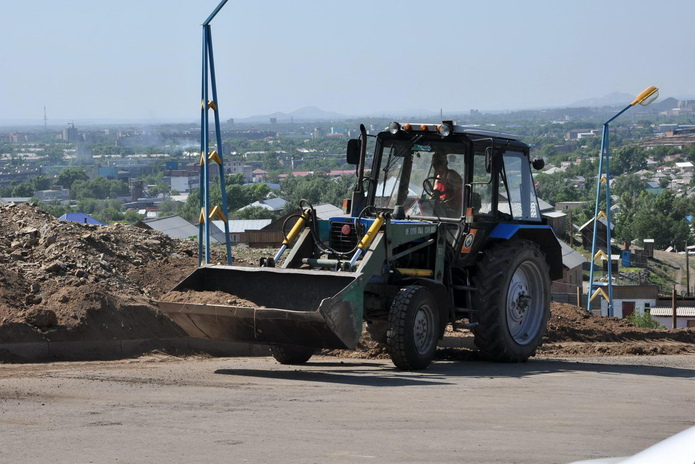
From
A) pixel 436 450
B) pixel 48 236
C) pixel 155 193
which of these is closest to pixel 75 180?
pixel 155 193

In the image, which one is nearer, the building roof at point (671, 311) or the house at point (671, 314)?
the house at point (671, 314)

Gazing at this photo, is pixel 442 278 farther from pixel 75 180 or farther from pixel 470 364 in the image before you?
pixel 75 180

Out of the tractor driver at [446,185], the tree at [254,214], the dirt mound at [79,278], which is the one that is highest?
the tractor driver at [446,185]

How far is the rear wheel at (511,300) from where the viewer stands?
41.1 ft

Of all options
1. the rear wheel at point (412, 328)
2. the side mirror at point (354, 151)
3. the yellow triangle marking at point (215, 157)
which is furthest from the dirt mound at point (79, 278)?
the rear wheel at point (412, 328)

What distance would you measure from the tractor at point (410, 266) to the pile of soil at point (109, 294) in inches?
20.2

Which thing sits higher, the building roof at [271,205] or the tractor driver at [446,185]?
the tractor driver at [446,185]

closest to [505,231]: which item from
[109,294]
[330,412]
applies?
[330,412]

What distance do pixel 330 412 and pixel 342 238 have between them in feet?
12.4

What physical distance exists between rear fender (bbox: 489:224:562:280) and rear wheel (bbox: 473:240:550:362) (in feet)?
0.60

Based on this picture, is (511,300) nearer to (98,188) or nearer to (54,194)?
(54,194)

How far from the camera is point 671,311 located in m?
48.7

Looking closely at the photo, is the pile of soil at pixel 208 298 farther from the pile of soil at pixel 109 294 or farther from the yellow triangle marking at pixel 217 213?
the yellow triangle marking at pixel 217 213

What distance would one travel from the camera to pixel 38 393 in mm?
9266
